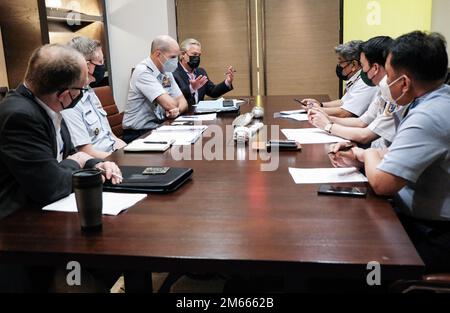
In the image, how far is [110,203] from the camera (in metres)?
1.36

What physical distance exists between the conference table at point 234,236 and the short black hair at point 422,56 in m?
0.48

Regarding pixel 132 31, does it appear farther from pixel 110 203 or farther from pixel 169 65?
pixel 110 203

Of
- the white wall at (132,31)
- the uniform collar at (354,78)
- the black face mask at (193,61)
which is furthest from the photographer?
the white wall at (132,31)

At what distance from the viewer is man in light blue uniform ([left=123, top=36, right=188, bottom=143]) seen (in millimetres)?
3381

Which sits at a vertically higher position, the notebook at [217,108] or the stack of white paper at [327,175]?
the notebook at [217,108]

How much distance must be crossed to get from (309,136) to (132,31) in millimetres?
3386

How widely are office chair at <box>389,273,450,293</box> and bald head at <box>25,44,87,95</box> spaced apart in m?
1.17

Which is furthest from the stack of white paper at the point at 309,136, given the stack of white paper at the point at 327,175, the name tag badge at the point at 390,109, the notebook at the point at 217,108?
the notebook at the point at 217,108

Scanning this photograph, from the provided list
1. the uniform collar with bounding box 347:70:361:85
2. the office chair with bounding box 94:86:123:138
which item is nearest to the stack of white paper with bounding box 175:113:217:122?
the office chair with bounding box 94:86:123:138

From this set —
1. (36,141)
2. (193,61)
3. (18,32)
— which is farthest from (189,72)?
(36,141)

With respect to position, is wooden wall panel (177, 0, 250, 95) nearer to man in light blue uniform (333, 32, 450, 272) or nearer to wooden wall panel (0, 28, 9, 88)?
wooden wall panel (0, 28, 9, 88)

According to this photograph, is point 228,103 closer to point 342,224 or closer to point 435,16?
point 342,224

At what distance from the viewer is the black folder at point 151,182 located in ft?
4.81

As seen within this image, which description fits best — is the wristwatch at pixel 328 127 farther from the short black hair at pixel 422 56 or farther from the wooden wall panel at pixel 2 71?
the wooden wall panel at pixel 2 71
